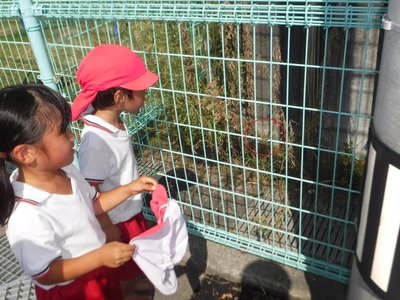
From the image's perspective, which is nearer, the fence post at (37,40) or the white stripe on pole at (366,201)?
the white stripe on pole at (366,201)

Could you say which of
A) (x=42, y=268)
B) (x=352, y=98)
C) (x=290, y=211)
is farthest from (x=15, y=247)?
(x=352, y=98)

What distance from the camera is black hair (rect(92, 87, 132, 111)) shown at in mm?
1894

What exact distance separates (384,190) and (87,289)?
1.24 meters

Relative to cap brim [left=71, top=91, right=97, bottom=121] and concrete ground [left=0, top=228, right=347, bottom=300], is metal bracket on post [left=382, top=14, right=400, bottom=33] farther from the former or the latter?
concrete ground [left=0, top=228, right=347, bottom=300]

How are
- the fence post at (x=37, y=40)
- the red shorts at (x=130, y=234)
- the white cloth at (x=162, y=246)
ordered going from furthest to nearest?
the fence post at (x=37, y=40)
the red shorts at (x=130, y=234)
the white cloth at (x=162, y=246)

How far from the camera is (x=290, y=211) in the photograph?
2605mm

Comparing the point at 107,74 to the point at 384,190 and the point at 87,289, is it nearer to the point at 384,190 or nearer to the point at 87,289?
the point at 87,289

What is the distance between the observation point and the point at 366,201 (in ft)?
4.61

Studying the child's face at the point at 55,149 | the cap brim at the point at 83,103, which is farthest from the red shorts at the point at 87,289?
the cap brim at the point at 83,103

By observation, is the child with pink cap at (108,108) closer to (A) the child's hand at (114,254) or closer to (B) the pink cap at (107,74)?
(B) the pink cap at (107,74)

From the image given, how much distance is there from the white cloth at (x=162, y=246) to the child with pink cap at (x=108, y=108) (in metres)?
0.30

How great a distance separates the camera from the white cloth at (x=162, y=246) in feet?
5.25

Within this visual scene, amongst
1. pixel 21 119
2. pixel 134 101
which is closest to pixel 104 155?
pixel 134 101

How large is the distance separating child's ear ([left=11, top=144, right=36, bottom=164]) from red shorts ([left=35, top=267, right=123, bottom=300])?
1.88 feet
